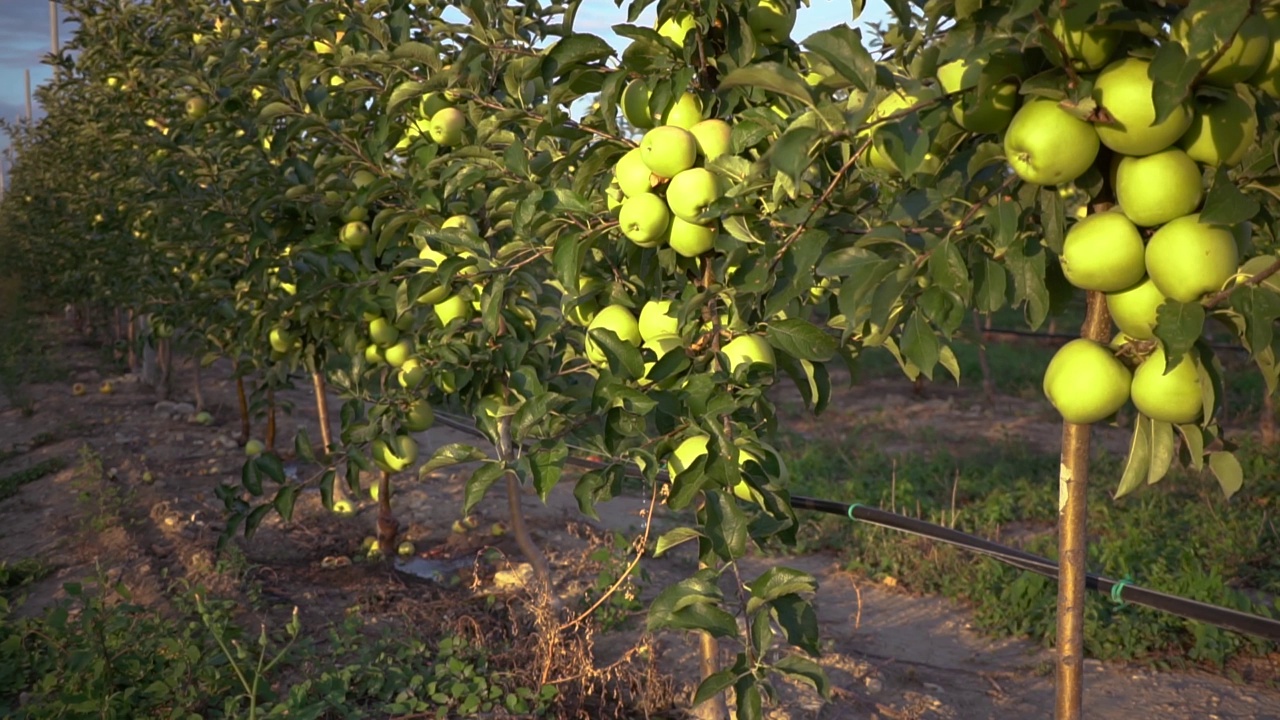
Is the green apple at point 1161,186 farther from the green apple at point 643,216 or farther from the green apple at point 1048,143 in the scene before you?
the green apple at point 643,216

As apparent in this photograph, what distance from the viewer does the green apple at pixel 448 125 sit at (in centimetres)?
219

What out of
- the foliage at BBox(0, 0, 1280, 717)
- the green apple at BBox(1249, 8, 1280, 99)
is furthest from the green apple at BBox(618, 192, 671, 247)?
the green apple at BBox(1249, 8, 1280, 99)

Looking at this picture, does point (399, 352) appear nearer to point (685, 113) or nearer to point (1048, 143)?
point (685, 113)

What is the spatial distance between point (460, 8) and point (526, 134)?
45cm

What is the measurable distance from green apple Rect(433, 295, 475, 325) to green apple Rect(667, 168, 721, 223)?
1021 mm

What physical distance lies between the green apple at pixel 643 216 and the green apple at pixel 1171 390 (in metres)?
0.62

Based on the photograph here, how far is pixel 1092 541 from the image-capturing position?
4.43 metres

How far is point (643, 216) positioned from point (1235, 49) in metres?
0.69

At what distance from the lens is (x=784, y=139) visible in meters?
0.96

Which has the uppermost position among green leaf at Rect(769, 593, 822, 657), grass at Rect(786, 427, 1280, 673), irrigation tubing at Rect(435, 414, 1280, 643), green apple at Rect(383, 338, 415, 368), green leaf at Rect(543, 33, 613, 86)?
green leaf at Rect(543, 33, 613, 86)

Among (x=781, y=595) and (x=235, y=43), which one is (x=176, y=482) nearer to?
(x=235, y=43)

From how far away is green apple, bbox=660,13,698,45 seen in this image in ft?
4.42

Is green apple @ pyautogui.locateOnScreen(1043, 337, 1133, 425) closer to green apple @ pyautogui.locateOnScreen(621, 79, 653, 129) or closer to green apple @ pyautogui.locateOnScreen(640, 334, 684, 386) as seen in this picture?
green apple @ pyautogui.locateOnScreen(640, 334, 684, 386)

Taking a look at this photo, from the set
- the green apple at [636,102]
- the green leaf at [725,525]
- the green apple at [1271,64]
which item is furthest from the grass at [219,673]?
the green apple at [1271,64]
